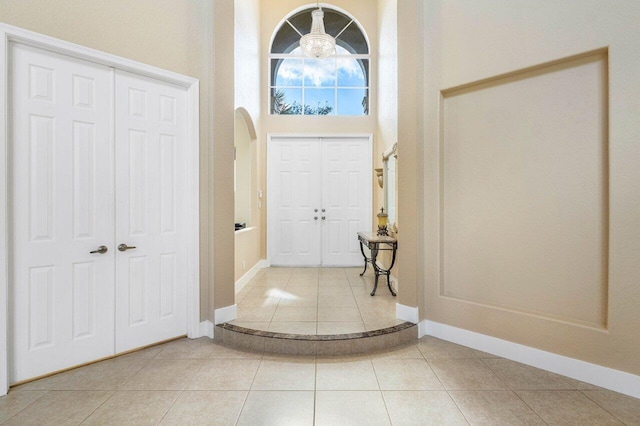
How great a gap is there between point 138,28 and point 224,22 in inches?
31.4

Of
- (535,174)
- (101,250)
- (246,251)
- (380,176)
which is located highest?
(380,176)

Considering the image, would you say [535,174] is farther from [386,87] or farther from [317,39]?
[317,39]

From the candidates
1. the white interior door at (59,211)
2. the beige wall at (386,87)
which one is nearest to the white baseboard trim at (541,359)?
the beige wall at (386,87)

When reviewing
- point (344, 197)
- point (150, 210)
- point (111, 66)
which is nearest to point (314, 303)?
point (150, 210)

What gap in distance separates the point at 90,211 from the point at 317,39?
12.9ft

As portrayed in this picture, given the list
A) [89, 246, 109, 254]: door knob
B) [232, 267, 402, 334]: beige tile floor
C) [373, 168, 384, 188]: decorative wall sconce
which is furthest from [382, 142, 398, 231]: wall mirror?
[89, 246, 109, 254]: door knob

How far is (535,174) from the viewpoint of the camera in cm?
259

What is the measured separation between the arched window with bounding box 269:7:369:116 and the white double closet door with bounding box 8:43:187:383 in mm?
3373

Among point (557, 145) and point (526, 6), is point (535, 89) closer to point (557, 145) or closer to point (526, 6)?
point (557, 145)

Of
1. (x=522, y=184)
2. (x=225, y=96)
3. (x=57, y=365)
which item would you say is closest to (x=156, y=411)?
(x=57, y=365)

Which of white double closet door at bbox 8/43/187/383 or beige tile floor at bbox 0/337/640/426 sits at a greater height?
white double closet door at bbox 8/43/187/383

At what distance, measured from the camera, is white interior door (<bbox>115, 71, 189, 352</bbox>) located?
2.70 metres

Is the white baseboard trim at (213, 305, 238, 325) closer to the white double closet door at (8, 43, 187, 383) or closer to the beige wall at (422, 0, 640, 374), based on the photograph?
the white double closet door at (8, 43, 187, 383)

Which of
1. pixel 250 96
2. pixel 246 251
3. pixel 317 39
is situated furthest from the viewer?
pixel 250 96
